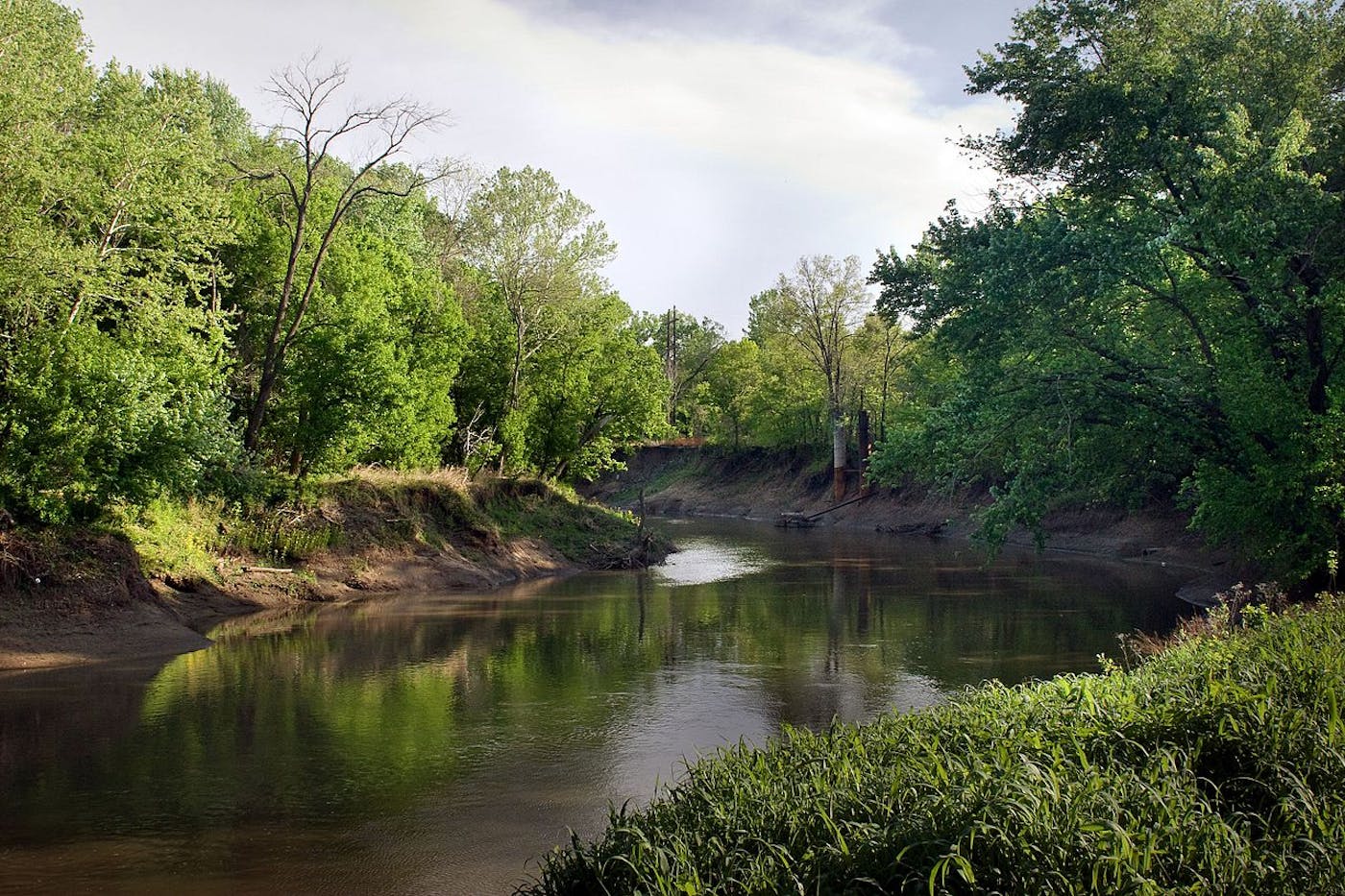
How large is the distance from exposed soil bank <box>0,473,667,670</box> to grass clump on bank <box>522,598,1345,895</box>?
17.2 meters

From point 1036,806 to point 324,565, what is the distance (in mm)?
27010

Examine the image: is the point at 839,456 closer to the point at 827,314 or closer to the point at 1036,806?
the point at 827,314

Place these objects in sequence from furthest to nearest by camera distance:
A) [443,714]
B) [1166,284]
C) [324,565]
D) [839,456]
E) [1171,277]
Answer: [839,456]
[324,565]
[1166,284]
[1171,277]
[443,714]

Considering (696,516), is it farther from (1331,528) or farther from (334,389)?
(1331,528)

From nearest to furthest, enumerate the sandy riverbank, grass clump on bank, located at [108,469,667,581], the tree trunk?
grass clump on bank, located at [108,469,667,581], the sandy riverbank, the tree trunk

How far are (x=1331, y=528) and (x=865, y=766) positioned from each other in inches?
725

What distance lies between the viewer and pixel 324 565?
29.9 metres

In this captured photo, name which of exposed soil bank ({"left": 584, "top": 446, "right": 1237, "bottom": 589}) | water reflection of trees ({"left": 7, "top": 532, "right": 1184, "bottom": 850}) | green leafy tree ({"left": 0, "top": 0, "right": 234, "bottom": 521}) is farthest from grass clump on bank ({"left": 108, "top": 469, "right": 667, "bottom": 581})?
exposed soil bank ({"left": 584, "top": 446, "right": 1237, "bottom": 589})

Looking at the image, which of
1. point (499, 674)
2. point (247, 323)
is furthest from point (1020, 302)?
point (247, 323)

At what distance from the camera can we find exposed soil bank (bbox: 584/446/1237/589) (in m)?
39.3

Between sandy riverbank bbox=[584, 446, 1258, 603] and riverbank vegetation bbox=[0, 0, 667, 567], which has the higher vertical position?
riverbank vegetation bbox=[0, 0, 667, 567]

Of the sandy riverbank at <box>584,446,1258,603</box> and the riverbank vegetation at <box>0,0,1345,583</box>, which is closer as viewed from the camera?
the riverbank vegetation at <box>0,0,1345,583</box>

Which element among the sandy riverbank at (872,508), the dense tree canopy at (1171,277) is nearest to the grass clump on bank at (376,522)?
the sandy riverbank at (872,508)

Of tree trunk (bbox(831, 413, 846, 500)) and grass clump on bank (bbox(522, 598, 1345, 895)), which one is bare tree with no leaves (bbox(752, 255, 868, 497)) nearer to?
tree trunk (bbox(831, 413, 846, 500))
